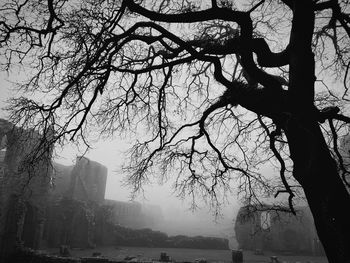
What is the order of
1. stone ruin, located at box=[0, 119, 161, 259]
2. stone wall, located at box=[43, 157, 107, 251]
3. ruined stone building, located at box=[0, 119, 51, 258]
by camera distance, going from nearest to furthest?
ruined stone building, located at box=[0, 119, 51, 258] → stone ruin, located at box=[0, 119, 161, 259] → stone wall, located at box=[43, 157, 107, 251]

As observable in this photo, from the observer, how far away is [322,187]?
342 cm

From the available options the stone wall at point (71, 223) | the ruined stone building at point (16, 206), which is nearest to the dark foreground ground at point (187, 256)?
the stone wall at point (71, 223)

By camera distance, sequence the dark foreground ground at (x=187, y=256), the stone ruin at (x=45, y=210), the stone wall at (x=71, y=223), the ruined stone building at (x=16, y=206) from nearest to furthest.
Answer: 1. the ruined stone building at (x=16, y=206)
2. the stone ruin at (x=45, y=210)
3. the dark foreground ground at (x=187, y=256)
4. the stone wall at (x=71, y=223)

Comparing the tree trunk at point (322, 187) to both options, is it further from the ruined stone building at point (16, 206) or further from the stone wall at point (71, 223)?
the stone wall at point (71, 223)

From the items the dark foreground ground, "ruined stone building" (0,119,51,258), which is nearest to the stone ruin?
"ruined stone building" (0,119,51,258)

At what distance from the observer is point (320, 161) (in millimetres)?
3520

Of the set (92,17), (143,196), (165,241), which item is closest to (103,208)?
(165,241)

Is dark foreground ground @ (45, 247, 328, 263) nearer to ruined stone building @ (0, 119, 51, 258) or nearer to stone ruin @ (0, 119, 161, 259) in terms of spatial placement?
stone ruin @ (0, 119, 161, 259)

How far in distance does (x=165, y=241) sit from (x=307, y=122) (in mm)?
30045

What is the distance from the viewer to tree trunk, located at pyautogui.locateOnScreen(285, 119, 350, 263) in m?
3.16

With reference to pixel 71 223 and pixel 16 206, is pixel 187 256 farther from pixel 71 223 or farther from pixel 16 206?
pixel 16 206

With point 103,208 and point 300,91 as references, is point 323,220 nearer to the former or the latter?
point 300,91

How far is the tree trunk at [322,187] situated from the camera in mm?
3162

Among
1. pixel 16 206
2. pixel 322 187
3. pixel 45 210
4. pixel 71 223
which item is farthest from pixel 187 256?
pixel 322 187
